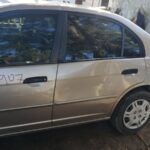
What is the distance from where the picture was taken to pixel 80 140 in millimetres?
4004

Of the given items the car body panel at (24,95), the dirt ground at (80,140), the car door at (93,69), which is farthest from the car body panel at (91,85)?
the dirt ground at (80,140)

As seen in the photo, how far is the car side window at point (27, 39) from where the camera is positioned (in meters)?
3.09

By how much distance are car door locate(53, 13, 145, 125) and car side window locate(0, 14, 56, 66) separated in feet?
0.65

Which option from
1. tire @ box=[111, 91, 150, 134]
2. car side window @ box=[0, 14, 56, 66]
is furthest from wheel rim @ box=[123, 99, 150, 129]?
car side window @ box=[0, 14, 56, 66]

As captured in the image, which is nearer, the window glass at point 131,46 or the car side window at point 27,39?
the car side window at point 27,39

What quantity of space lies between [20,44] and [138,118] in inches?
76.1

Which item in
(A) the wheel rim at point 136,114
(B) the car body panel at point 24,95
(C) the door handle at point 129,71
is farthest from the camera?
(A) the wheel rim at point 136,114

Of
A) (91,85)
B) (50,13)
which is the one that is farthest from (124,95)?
(50,13)

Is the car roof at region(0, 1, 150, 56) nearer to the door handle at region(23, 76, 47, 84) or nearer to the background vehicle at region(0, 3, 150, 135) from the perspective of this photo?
the background vehicle at region(0, 3, 150, 135)

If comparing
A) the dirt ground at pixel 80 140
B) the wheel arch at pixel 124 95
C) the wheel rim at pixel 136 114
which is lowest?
the dirt ground at pixel 80 140

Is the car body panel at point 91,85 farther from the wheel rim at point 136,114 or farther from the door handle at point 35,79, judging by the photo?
the wheel rim at point 136,114

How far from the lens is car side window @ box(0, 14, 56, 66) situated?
3092 mm

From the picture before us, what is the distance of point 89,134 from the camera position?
4.18 metres

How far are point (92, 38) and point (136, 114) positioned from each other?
4.12 feet
